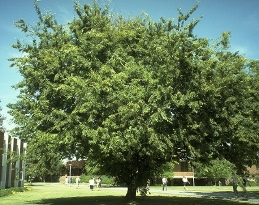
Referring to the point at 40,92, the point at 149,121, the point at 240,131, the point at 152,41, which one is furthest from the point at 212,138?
the point at 40,92

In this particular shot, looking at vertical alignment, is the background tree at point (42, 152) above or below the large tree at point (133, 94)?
below

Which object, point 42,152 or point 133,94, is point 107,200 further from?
point 133,94

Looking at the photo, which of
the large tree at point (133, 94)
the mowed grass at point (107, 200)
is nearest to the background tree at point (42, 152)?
the large tree at point (133, 94)

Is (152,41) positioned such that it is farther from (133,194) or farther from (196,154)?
(133,194)

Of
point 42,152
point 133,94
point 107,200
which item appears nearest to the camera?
point 133,94

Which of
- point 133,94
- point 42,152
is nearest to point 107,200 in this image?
point 42,152

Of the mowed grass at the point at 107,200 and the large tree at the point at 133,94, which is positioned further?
the mowed grass at the point at 107,200

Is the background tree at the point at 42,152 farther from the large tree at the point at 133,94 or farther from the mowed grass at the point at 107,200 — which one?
the mowed grass at the point at 107,200

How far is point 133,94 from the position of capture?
43.5 ft

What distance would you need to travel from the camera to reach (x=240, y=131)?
15.0 metres

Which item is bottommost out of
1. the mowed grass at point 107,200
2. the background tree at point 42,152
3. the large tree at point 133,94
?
the mowed grass at point 107,200

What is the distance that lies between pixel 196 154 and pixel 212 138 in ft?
5.98

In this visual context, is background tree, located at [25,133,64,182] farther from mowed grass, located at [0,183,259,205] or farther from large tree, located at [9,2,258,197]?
mowed grass, located at [0,183,259,205]

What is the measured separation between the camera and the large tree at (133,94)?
13398 millimetres
